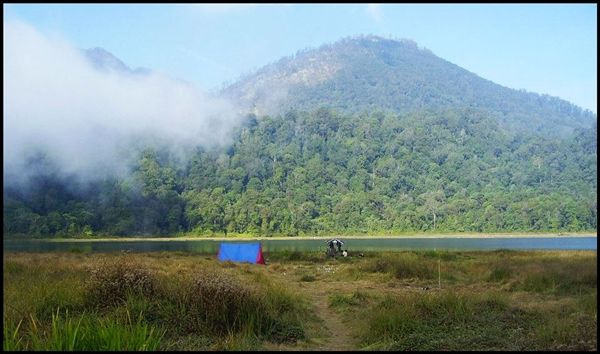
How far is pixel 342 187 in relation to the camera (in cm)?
12394

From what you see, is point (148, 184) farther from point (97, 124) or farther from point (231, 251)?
point (231, 251)

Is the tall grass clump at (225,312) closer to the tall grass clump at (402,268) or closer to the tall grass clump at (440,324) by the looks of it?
the tall grass clump at (440,324)

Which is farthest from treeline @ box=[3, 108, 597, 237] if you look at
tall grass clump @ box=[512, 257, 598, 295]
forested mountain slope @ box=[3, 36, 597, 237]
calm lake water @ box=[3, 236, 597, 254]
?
tall grass clump @ box=[512, 257, 598, 295]

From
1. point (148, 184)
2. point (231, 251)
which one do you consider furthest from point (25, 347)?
point (148, 184)

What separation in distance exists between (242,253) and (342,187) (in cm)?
9594

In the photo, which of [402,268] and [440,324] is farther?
[402,268]

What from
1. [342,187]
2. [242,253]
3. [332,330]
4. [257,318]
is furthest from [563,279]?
[342,187]

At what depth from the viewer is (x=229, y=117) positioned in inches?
6649

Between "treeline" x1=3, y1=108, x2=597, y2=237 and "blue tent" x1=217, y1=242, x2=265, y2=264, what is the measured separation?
62.1 metres

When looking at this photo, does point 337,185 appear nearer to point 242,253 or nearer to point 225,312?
point 242,253

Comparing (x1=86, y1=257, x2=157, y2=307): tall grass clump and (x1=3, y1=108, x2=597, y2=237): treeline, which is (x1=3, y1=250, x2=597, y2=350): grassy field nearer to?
(x1=86, y1=257, x2=157, y2=307): tall grass clump

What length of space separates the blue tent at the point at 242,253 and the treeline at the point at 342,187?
62108mm

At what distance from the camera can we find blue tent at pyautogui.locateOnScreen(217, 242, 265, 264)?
28.3m

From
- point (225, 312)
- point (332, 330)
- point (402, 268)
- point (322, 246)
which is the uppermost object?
point (225, 312)
